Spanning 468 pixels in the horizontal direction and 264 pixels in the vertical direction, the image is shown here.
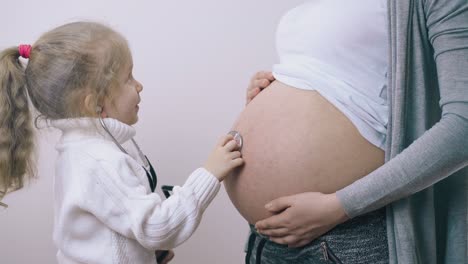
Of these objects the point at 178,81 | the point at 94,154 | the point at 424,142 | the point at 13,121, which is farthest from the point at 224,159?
the point at 178,81

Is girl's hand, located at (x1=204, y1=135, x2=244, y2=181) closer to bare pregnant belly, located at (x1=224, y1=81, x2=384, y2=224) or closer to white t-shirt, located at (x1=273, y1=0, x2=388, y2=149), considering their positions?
bare pregnant belly, located at (x1=224, y1=81, x2=384, y2=224)

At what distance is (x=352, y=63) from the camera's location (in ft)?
2.87

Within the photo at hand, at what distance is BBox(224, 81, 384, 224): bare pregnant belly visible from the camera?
0.83m

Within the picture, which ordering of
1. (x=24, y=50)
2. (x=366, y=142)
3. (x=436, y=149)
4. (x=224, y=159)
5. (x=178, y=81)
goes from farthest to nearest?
(x=178, y=81) → (x=24, y=50) → (x=224, y=159) → (x=366, y=142) → (x=436, y=149)

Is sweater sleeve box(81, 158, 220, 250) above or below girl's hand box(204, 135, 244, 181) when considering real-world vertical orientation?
below

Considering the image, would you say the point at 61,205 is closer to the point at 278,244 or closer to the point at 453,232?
the point at 278,244

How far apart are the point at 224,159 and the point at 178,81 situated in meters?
0.63

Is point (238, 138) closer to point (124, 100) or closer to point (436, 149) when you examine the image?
point (124, 100)

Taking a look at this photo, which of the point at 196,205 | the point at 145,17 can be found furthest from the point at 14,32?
the point at 196,205

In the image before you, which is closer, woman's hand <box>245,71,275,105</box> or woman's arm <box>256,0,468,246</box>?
woman's arm <box>256,0,468,246</box>

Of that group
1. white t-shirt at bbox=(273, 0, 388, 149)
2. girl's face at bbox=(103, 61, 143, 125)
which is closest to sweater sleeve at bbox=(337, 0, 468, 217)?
white t-shirt at bbox=(273, 0, 388, 149)

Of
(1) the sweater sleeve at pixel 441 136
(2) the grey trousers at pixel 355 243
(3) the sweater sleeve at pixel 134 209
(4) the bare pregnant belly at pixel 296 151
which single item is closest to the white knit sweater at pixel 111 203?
(3) the sweater sleeve at pixel 134 209

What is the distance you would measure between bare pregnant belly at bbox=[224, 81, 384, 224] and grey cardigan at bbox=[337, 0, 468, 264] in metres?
0.05

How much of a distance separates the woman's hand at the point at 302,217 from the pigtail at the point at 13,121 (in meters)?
0.61
